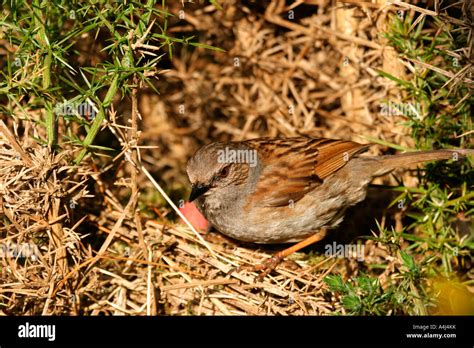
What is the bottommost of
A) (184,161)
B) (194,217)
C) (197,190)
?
(197,190)

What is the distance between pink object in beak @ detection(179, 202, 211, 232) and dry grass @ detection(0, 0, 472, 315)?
20 centimetres

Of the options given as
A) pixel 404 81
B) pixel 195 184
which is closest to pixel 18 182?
pixel 195 184

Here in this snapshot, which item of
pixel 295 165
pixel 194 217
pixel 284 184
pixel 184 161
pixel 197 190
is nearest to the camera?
pixel 197 190

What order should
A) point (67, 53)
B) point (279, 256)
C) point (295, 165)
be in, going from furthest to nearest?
point (295, 165)
point (279, 256)
point (67, 53)

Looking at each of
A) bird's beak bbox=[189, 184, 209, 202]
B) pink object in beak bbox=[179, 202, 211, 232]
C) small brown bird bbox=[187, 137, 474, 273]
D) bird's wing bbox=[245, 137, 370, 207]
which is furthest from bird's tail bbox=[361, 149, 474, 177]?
pink object in beak bbox=[179, 202, 211, 232]

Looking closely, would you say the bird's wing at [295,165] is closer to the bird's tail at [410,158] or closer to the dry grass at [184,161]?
the bird's tail at [410,158]

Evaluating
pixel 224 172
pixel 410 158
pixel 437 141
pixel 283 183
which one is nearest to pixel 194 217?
pixel 224 172

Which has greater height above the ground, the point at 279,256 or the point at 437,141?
the point at 437,141

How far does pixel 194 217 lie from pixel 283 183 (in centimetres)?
111

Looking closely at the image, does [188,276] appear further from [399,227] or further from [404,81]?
[404,81]

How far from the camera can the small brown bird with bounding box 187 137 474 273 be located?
5254 millimetres

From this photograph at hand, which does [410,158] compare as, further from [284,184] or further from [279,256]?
[279,256]

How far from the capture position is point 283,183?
5438 millimetres
